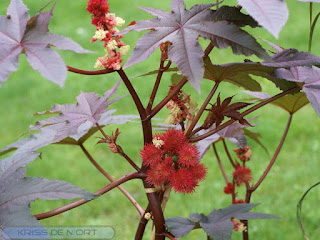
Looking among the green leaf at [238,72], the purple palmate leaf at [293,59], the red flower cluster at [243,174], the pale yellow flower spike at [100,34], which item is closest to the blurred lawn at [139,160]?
the red flower cluster at [243,174]

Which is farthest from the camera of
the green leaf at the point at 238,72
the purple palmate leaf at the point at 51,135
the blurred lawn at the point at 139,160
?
the blurred lawn at the point at 139,160

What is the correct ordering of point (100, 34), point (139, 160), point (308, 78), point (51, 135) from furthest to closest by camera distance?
point (139, 160), point (51, 135), point (308, 78), point (100, 34)

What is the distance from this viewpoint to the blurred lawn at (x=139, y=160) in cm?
230

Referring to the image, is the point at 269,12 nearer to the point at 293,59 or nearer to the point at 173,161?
the point at 293,59

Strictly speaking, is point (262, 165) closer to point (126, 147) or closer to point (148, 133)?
point (126, 147)

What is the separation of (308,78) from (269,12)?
11.4 inches

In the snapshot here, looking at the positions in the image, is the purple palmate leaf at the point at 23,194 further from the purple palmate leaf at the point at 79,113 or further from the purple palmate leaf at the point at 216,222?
the purple palmate leaf at the point at 216,222

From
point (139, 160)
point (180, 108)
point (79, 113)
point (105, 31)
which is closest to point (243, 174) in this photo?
point (180, 108)

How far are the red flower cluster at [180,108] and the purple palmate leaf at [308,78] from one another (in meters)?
0.17

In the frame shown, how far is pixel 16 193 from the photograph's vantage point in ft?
2.83

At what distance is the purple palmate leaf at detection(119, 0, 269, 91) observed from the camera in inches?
29.9

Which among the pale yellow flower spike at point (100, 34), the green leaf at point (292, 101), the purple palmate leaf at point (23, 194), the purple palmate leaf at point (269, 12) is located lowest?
the purple palmate leaf at point (23, 194)

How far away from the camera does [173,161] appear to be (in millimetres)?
915

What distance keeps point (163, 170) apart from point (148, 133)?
84mm
